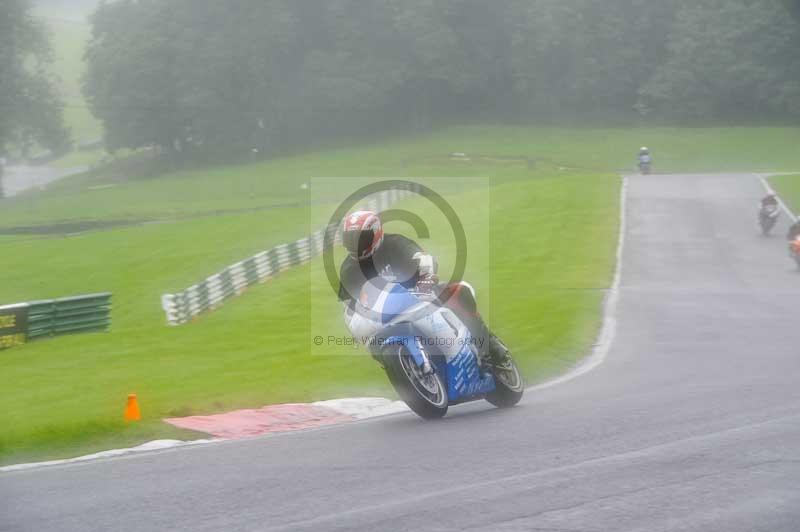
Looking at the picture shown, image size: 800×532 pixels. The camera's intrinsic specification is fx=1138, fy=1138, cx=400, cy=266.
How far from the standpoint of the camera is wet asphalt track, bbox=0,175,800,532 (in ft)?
19.3

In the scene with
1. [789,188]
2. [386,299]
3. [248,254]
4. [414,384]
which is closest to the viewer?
[386,299]

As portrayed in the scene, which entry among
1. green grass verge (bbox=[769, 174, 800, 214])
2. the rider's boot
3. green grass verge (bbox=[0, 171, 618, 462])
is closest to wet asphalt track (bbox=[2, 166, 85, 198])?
green grass verge (bbox=[0, 171, 618, 462])

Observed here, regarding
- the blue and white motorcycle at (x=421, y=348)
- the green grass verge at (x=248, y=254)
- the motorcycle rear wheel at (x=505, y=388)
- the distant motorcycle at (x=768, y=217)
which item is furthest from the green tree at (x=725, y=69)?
the blue and white motorcycle at (x=421, y=348)

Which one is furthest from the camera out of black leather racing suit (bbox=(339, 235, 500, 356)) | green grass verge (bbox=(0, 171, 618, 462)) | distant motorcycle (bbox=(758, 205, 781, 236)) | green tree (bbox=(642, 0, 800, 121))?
green tree (bbox=(642, 0, 800, 121))

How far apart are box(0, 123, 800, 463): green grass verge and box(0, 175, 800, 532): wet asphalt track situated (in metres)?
1.82

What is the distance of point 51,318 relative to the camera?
22.0m

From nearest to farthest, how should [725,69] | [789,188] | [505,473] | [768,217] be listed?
[505,473], [768,217], [789,188], [725,69]

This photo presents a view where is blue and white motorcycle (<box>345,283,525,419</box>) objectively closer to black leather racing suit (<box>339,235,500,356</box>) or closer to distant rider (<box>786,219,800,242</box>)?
black leather racing suit (<box>339,235,500,356</box>)

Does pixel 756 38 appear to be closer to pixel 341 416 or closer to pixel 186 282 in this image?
pixel 186 282

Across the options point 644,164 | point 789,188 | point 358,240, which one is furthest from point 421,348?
point 644,164

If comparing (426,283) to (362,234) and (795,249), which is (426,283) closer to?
(362,234)

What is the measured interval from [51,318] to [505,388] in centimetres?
1417

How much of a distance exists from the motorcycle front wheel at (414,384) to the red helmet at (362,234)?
2.66 ft

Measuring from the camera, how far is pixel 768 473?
666cm
